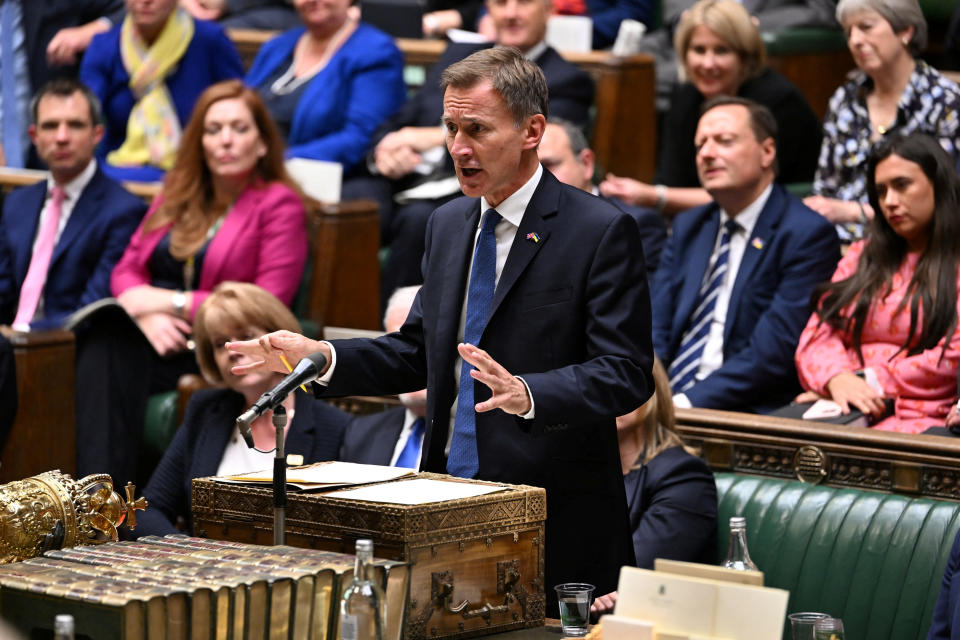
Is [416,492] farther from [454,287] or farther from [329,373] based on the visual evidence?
[454,287]

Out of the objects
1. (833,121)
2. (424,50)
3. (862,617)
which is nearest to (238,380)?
(862,617)

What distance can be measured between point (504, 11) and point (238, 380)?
1.94m

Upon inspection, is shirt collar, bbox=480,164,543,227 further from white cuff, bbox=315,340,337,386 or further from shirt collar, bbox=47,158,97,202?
shirt collar, bbox=47,158,97,202

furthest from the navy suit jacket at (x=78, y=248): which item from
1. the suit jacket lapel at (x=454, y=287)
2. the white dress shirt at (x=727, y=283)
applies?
the suit jacket lapel at (x=454, y=287)

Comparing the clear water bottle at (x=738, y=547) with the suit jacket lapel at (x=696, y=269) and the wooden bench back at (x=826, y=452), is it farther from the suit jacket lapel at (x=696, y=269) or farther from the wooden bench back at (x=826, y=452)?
the suit jacket lapel at (x=696, y=269)

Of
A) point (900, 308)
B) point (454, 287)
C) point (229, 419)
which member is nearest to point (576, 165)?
point (900, 308)

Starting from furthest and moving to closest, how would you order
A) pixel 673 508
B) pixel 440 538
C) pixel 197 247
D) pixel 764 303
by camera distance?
pixel 197 247
pixel 764 303
pixel 673 508
pixel 440 538

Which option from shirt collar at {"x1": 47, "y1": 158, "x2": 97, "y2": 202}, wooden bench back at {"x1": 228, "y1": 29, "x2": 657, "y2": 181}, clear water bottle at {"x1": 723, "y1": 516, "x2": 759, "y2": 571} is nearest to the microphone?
clear water bottle at {"x1": 723, "y1": 516, "x2": 759, "y2": 571}

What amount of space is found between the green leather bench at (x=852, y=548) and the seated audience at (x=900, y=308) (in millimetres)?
489

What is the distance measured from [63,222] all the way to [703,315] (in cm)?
219

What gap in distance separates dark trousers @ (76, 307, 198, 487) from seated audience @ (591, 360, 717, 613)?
→ 176cm

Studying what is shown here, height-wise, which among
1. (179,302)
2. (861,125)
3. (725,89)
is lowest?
(179,302)

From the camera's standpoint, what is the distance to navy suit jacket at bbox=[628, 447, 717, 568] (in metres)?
3.37

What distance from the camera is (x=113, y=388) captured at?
4.75 m
